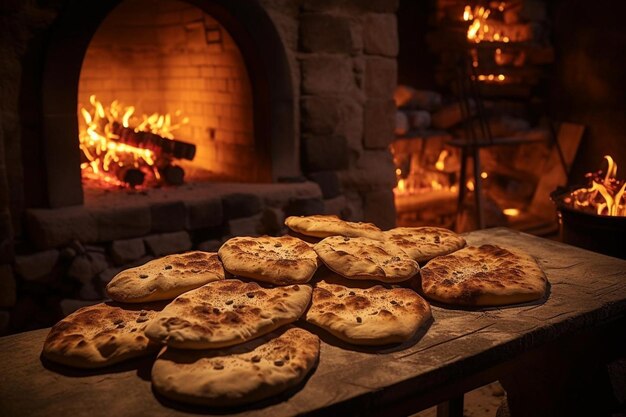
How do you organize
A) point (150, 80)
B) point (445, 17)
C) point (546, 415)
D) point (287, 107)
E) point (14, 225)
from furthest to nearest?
point (445, 17) → point (150, 80) → point (287, 107) → point (14, 225) → point (546, 415)

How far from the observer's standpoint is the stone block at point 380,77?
15.1ft

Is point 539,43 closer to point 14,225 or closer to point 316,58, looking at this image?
point 316,58

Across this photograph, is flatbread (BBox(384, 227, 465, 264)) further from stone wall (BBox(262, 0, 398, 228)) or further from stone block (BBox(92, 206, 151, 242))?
stone wall (BBox(262, 0, 398, 228))

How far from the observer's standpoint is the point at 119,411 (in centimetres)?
136

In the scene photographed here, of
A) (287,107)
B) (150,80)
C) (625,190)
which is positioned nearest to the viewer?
(625,190)

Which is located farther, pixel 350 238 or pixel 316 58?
pixel 316 58

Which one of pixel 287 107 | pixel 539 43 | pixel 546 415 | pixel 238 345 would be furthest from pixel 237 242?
pixel 539 43

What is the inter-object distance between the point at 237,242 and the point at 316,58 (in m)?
2.47

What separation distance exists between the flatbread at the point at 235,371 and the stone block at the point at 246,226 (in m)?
2.34

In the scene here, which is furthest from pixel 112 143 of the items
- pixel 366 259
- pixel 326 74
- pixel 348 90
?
pixel 366 259

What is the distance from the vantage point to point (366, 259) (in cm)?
199

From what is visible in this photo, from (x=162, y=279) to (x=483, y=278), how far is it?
1.04 metres

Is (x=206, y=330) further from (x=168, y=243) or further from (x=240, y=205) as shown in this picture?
(x=240, y=205)

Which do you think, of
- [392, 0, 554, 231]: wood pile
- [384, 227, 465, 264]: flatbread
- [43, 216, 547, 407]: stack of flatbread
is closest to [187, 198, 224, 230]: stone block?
[43, 216, 547, 407]: stack of flatbread
